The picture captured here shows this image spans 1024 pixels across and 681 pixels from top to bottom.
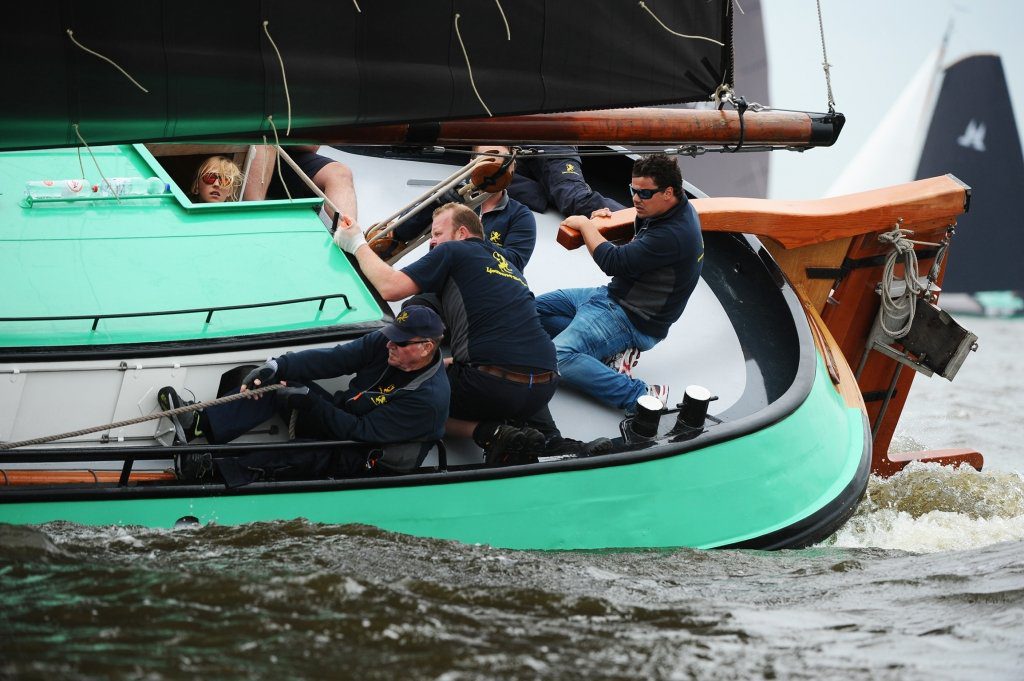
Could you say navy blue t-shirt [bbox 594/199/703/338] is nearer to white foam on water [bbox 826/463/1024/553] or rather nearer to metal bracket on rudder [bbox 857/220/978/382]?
white foam on water [bbox 826/463/1024/553]

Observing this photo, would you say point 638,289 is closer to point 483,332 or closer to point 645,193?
point 645,193

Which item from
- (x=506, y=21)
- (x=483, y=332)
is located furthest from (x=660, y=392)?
(x=506, y=21)

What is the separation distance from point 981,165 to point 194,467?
20.1 m

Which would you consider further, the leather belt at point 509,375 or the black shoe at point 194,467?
the leather belt at point 509,375

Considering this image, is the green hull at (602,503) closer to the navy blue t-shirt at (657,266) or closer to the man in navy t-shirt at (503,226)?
the navy blue t-shirt at (657,266)

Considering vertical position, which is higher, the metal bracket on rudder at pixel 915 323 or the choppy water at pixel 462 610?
the metal bracket on rudder at pixel 915 323

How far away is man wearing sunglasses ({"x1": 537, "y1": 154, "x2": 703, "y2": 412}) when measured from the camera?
539 cm

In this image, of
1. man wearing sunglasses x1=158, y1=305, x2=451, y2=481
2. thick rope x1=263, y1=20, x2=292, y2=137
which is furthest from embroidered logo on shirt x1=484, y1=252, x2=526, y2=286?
thick rope x1=263, y1=20, x2=292, y2=137

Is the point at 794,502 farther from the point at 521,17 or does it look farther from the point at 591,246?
the point at 521,17

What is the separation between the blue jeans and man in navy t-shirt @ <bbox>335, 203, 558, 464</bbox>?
44 cm

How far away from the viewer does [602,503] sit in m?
4.79

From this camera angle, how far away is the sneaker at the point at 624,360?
5648 mm

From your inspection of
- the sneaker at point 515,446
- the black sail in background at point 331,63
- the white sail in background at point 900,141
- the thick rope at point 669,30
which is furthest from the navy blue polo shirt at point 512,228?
the white sail in background at point 900,141

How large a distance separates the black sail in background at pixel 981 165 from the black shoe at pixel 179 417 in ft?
60.1
